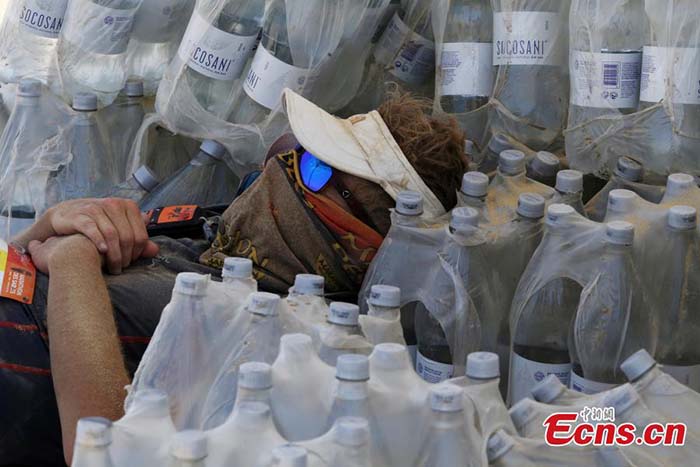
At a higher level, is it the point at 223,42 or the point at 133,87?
the point at 223,42

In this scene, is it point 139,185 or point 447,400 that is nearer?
point 447,400

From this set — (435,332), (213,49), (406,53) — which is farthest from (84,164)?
(435,332)

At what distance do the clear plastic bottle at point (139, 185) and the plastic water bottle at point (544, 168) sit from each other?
3.23 ft

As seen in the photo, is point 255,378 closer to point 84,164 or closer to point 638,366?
point 638,366

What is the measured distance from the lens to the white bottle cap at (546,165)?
2061 mm

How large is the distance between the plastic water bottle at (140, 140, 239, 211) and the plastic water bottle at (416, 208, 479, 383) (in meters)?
0.97

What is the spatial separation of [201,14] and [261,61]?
18 cm

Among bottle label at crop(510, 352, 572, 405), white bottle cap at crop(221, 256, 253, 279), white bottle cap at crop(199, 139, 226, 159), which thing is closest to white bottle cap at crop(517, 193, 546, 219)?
bottle label at crop(510, 352, 572, 405)

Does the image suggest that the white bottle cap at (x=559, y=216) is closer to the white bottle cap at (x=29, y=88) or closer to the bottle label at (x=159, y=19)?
the bottle label at (x=159, y=19)

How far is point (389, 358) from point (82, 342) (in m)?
0.71

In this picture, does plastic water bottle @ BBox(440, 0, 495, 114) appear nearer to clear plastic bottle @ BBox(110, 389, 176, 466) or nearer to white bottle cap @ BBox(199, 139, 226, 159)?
white bottle cap @ BBox(199, 139, 226, 159)

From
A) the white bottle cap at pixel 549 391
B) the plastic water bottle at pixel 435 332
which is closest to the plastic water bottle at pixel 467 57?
the plastic water bottle at pixel 435 332

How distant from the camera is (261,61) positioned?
2385mm

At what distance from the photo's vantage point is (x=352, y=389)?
1.17 metres
